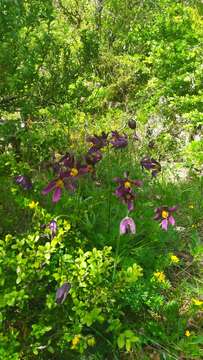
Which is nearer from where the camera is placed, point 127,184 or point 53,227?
point 53,227

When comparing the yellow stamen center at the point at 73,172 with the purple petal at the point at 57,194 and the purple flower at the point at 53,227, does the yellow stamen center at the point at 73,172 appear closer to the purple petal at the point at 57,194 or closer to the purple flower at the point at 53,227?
the purple petal at the point at 57,194

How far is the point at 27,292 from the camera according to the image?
1.95m

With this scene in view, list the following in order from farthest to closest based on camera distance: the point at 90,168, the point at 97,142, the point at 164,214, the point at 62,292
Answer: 1. the point at 97,142
2. the point at 90,168
3. the point at 164,214
4. the point at 62,292

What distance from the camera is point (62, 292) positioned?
70.1 inches

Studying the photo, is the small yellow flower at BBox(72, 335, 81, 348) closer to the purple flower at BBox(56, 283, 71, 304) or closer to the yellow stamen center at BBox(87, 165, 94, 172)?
the purple flower at BBox(56, 283, 71, 304)

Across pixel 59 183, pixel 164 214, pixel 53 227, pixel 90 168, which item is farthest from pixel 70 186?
pixel 164 214

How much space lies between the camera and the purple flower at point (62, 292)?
1.77 m

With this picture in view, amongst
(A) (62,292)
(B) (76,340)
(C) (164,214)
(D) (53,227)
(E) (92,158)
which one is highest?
(E) (92,158)

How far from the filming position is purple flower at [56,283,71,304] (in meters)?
1.77

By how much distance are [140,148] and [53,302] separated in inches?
142

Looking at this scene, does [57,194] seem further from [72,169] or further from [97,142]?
[97,142]

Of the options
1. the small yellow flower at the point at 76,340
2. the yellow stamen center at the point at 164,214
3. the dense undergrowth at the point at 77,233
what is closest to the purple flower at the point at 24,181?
the dense undergrowth at the point at 77,233

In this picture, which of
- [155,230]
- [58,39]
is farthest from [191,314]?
Answer: [58,39]

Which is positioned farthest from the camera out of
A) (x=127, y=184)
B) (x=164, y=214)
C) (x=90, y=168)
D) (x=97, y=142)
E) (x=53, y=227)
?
(x=97, y=142)
